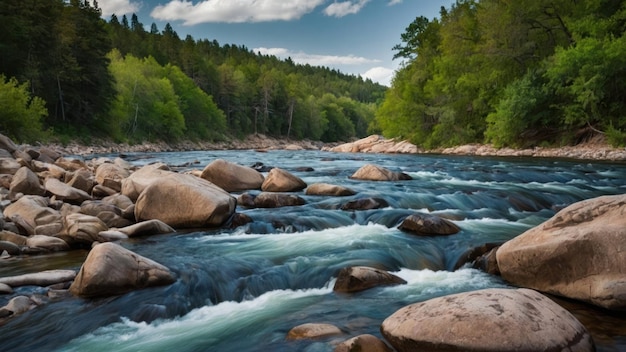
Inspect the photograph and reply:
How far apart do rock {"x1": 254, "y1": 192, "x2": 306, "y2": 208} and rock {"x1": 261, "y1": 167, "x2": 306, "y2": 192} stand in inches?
80.6

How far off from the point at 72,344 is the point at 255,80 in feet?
296

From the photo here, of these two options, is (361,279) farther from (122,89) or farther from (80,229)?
(122,89)

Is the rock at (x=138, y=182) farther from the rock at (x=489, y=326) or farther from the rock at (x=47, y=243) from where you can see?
the rock at (x=489, y=326)

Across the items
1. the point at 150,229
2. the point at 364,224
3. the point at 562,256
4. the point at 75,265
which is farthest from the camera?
the point at 364,224

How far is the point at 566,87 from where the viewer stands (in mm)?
26031

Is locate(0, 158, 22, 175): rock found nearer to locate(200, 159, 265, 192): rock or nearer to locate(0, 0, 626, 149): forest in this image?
locate(200, 159, 265, 192): rock

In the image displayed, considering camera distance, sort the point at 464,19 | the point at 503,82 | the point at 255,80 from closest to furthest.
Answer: the point at 503,82 < the point at 464,19 < the point at 255,80

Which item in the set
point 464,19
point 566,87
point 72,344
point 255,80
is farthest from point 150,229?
point 255,80

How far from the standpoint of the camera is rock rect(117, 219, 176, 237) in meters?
8.02

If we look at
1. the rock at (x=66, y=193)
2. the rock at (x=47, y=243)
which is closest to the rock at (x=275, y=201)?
the rock at (x=66, y=193)

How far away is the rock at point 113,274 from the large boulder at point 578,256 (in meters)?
4.73

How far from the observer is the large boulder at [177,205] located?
8.79 m

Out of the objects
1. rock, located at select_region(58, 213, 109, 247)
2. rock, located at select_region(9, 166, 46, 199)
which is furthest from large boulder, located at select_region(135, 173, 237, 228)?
rock, located at select_region(9, 166, 46, 199)

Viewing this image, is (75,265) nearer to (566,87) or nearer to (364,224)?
(364,224)
